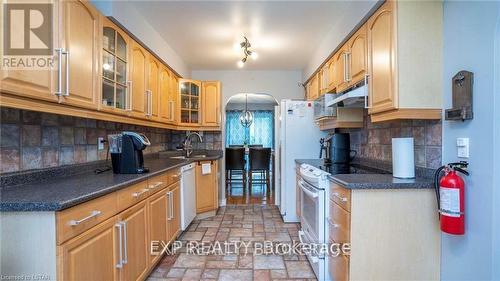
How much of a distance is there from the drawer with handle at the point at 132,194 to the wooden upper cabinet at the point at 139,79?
32.4 inches

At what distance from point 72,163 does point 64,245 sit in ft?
3.56

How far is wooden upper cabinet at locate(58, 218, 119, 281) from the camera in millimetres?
1191

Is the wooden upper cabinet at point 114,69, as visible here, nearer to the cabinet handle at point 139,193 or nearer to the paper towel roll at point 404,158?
the cabinet handle at point 139,193

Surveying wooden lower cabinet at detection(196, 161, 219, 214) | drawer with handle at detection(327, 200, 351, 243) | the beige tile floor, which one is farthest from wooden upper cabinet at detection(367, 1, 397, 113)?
wooden lower cabinet at detection(196, 161, 219, 214)

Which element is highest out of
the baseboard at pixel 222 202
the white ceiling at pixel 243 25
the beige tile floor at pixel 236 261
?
the white ceiling at pixel 243 25

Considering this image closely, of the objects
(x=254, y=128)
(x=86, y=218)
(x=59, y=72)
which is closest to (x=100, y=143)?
(x=59, y=72)

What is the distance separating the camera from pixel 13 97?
1241mm

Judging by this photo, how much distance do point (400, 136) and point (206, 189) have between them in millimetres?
2593

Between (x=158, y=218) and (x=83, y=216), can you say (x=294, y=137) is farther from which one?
(x=83, y=216)

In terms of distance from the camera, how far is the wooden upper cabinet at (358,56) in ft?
7.10

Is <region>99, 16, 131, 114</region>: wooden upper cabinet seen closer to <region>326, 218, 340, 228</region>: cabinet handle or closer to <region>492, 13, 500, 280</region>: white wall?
<region>326, 218, 340, 228</region>: cabinet handle

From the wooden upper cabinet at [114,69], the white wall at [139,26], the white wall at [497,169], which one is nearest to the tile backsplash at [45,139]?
the wooden upper cabinet at [114,69]

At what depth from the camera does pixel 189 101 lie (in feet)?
14.0

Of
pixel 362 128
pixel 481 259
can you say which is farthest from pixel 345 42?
pixel 481 259
